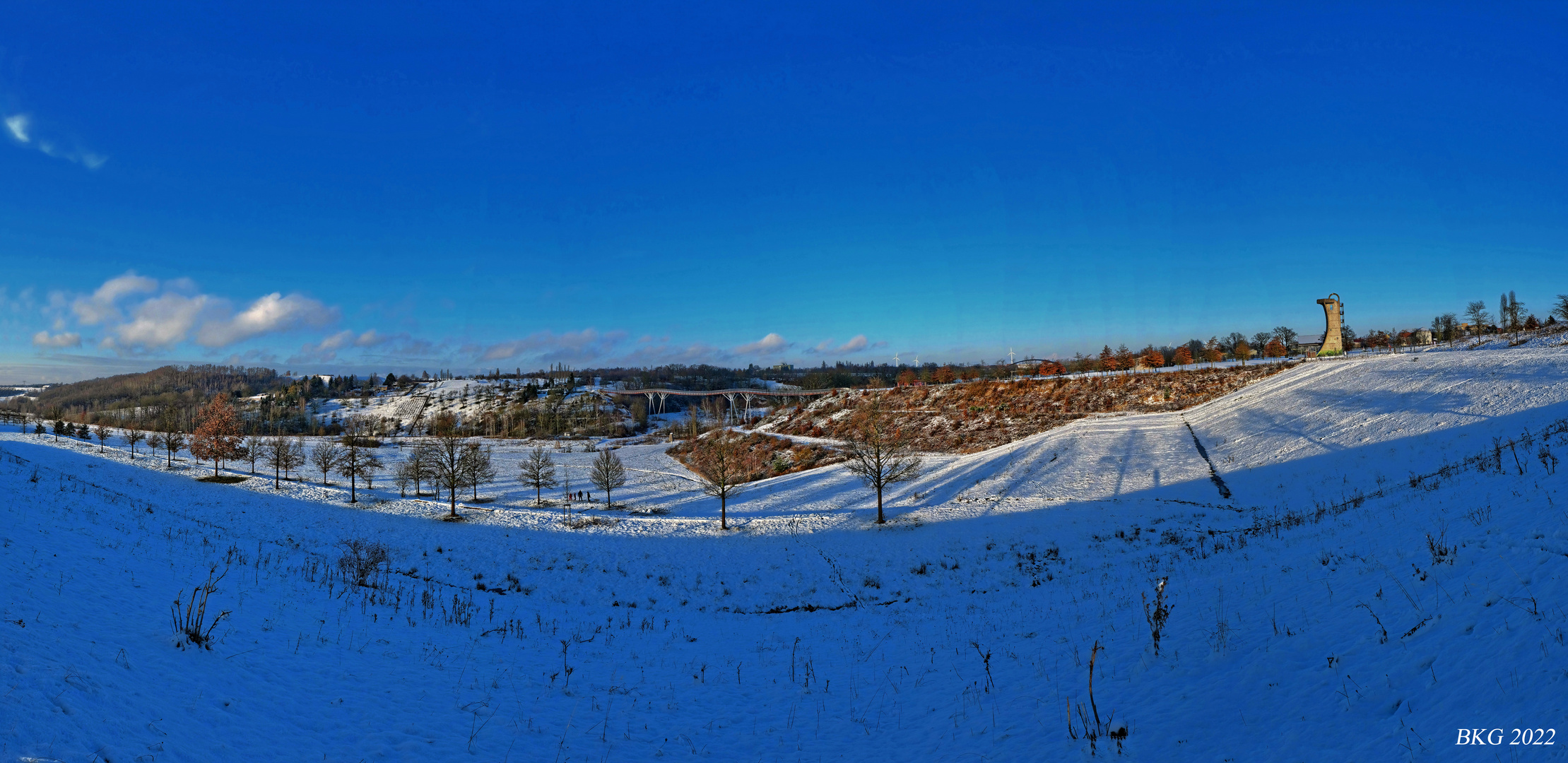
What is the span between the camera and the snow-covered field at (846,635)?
21.6 feet

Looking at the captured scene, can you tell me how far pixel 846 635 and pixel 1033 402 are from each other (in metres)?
54.4

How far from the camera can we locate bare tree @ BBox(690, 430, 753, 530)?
3816 centimetres

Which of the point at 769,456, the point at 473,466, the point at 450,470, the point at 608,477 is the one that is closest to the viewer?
the point at 450,470

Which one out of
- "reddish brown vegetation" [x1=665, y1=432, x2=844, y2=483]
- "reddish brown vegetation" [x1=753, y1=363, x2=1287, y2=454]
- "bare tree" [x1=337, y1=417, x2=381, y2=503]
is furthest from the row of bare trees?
"bare tree" [x1=337, y1=417, x2=381, y2=503]

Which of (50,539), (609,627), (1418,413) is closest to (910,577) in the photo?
(609,627)

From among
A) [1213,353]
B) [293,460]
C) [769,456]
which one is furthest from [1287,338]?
[293,460]

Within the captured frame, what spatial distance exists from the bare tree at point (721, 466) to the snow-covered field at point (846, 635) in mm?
10940

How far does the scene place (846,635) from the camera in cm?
1408

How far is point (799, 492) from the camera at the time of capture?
4472 cm

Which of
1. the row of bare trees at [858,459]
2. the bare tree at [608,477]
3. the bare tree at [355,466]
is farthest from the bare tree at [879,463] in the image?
the bare tree at [355,466]

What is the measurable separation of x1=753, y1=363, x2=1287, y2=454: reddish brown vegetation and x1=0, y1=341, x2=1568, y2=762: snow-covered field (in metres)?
26.6

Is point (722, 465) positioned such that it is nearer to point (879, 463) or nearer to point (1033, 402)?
point (879, 463)

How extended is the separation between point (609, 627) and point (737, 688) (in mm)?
5701

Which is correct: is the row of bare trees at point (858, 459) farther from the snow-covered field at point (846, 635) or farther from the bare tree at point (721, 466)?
the snow-covered field at point (846, 635)
